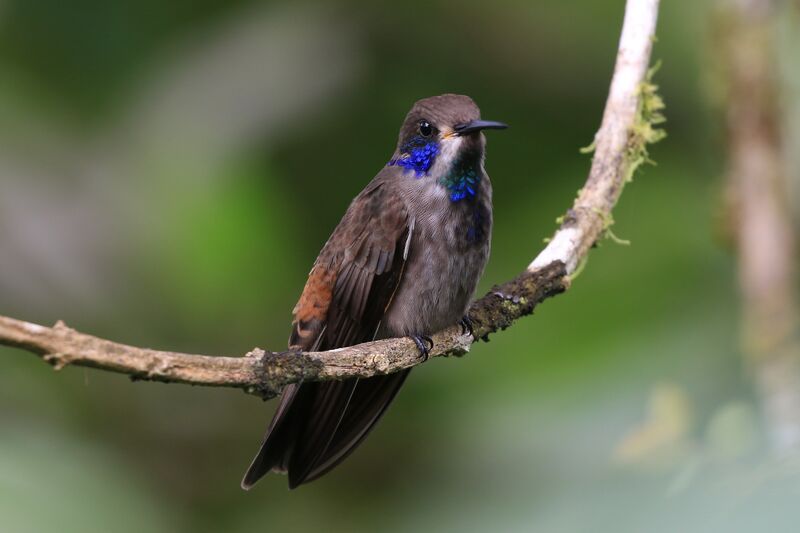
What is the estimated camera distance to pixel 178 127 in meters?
3.64

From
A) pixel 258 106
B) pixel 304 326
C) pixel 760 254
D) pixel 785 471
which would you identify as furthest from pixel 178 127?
pixel 785 471

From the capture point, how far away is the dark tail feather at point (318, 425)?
2.81 meters

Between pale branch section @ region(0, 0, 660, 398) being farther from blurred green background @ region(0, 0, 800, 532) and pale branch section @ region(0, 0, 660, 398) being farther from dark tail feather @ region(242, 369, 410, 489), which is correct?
dark tail feather @ region(242, 369, 410, 489)

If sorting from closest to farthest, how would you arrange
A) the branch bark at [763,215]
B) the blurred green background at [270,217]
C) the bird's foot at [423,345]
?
the branch bark at [763,215] → the blurred green background at [270,217] → the bird's foot at [423,345]

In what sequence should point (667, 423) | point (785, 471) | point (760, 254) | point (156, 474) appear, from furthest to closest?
point (156, 474) < point (760, 254) < point (667, 423) < point (785, 471)

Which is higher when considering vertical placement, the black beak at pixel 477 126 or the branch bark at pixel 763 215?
the black beak at pixel 477 126

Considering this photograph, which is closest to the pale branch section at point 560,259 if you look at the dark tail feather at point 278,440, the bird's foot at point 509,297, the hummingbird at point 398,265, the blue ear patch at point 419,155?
the bird's foot at point 509,297

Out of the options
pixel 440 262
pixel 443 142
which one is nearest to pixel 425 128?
pixel 443 142

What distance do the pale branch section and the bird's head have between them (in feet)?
1.37

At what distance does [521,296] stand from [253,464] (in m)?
0.88

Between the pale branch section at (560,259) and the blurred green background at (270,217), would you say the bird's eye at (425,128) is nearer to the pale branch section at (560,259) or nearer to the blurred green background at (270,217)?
the blurred green background at (270,217)

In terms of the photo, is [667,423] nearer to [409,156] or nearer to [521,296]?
[521,296]

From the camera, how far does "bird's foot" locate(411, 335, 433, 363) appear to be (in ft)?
8.93

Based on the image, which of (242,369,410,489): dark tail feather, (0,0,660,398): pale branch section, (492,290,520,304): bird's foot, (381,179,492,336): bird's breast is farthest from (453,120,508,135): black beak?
(242,369,410,489): dark tail feather
